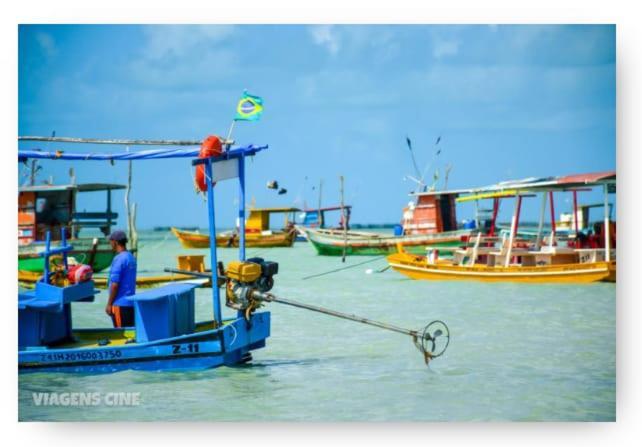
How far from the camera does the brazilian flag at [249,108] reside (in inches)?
316

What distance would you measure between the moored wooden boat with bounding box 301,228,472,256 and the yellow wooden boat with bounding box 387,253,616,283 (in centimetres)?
819

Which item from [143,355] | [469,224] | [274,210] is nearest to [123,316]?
[143,355]

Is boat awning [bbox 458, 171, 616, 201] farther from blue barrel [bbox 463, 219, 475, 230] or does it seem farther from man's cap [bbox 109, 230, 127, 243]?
blue barrel [bbox 463, 219, 475, 230]

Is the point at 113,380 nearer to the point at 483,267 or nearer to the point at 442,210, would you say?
the point at 483,267

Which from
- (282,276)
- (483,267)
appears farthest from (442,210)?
(483,267)

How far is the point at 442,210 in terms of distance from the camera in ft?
98.8

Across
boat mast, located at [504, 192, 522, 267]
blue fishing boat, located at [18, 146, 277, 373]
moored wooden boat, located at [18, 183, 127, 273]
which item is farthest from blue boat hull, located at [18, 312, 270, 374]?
moored wooden boat, located at [18, 183, 127, 273]

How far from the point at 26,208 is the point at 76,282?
10.2 m

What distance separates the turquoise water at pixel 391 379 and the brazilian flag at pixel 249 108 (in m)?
2.55

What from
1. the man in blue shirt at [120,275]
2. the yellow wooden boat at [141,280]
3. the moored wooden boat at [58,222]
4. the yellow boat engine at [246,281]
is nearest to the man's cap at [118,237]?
the man in blue shirt at [120,275]

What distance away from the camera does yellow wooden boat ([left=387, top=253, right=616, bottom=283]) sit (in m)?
15.5

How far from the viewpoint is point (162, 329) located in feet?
27.1

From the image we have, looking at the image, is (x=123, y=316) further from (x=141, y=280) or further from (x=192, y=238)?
(x=192, y=238)

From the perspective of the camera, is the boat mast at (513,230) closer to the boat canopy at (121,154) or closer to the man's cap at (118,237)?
the boat canopy at (121,154)
